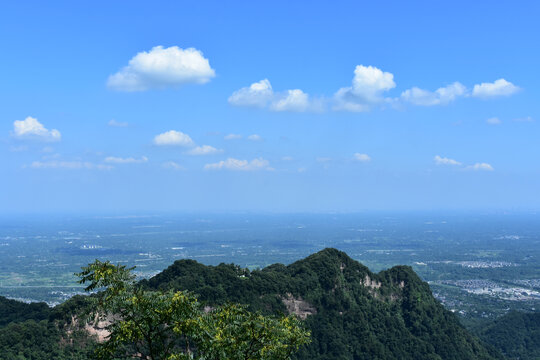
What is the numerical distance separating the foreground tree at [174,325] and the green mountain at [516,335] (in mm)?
93589

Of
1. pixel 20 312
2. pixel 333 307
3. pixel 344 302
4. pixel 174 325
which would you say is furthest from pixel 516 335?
pixel 174 325

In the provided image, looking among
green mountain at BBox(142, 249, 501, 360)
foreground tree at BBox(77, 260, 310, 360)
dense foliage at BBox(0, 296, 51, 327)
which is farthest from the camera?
green mountain at BBox(142, 249, 501, 360)

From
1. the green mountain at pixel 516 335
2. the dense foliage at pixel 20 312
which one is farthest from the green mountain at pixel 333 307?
the green mountain at pixel 516 335

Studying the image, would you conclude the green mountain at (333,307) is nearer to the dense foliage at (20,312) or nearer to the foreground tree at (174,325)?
the dense foliage at (20,312)

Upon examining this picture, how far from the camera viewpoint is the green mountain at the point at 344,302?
61.1 metres

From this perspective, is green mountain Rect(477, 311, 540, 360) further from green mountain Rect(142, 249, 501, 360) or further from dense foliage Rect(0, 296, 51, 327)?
dense foliage Rect(0, 296, 51, 327)

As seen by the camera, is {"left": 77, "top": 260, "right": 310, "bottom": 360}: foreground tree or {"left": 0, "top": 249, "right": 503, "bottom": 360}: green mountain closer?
{"left": 77, "top": 260, "right": 310, "bottom": 360}: foreground tree

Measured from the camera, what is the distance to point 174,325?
18.9 meters

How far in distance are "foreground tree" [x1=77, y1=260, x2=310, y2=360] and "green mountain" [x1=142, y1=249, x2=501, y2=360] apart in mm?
37178

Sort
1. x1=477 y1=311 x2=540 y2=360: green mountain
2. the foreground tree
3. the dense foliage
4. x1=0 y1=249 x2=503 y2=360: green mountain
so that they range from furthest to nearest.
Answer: x1=477 y1=311 x2=540 y2=360: green mountain, x1=0 y1=249 x2=503 y2=360: green mountain, the dense foliage, the foreground tree

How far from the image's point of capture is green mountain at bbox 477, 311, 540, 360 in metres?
97.2

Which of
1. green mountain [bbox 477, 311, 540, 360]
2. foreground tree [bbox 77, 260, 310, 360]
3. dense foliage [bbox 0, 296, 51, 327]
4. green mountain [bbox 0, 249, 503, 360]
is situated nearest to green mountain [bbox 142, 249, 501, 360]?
green mountain [bbox 0, 249, 503, 360]

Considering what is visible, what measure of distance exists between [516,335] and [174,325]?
10494cm

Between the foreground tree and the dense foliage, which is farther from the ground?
the foreground tree
